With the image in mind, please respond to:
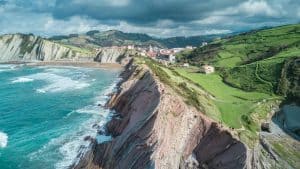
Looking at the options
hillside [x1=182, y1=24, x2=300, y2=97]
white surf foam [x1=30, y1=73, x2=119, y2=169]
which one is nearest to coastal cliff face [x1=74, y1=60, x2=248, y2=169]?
white surf foam [x1=30, y1=73, x2=119, y2=169]

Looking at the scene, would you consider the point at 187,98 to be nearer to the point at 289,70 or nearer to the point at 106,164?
the point at 106,164

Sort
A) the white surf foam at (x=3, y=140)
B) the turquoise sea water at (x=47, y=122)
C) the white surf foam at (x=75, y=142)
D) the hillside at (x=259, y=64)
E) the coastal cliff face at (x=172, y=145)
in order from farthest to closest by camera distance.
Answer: the hillside at (x=259, y=64) → the white surf foam at (x=3, y=140) → the turquoise sea water at (x=47, y=122) → the white surf foam at (x=75, y=142) → the coastal cliff face at (x=172, y=145)

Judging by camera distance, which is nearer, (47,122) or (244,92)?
(47,122)

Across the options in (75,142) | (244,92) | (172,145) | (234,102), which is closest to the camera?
(172,145)

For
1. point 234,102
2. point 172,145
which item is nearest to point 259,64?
point 234,102

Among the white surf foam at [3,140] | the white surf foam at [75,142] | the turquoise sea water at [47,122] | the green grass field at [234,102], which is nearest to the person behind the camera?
the green grass field at [234,102]

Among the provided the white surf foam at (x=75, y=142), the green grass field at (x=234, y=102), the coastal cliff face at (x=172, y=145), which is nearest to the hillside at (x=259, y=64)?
the green grass field at (x=234, y=102)

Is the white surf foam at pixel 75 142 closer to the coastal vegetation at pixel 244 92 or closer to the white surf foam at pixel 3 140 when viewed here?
the white surf foam at pixel 3 140

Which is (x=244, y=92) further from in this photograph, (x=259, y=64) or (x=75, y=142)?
(x=75, y=142)

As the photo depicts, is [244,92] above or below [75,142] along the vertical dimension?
above

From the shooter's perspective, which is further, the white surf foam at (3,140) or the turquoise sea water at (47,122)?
the white surf foam at (3,140)
